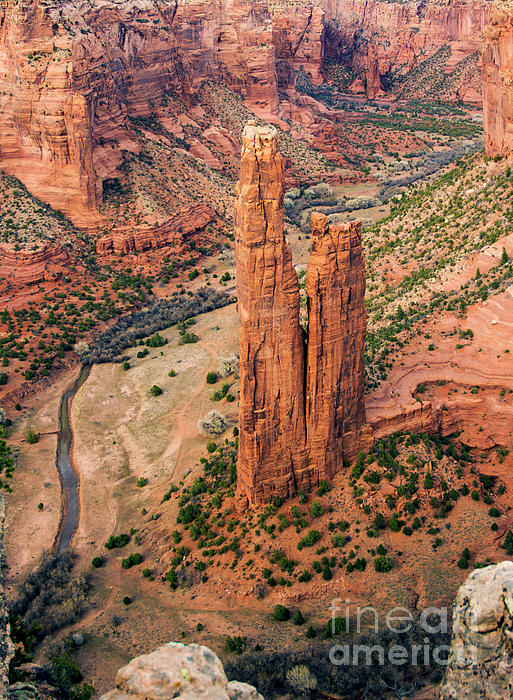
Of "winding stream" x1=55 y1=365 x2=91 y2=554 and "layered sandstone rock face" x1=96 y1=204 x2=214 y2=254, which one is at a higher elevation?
"layered sandstone rock face" x1=96 y1=204 x2=214 y2=254

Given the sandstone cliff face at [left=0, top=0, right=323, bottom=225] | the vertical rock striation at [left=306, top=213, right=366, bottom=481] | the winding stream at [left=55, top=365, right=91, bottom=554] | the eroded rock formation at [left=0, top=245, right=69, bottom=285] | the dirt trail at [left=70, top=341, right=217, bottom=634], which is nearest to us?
the vertical rock striation at [left=306, top=213, right=366, bottom=481]

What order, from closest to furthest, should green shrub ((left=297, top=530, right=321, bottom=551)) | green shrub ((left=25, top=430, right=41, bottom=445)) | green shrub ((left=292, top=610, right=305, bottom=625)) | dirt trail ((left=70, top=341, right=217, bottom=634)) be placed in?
1. green shrub ((left=292, top=610, right=305, bottom=625))
2. green shrub ((left=297, top=530, right=321, bottom=551))
3. dirt trail ((left=70, top=341, right=217, bottom=634))
4. green shrub ((left=25, top=430, right=41, bottom=445))

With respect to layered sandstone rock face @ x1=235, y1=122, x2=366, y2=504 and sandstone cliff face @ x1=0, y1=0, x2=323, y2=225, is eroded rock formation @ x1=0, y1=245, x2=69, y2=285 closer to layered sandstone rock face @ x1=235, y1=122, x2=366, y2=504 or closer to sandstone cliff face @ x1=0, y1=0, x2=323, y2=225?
sandstone cliff face @ x1=0, y1=0, x2=323, y2=225

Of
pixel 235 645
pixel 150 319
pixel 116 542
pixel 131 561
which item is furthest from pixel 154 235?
pixel 235 645

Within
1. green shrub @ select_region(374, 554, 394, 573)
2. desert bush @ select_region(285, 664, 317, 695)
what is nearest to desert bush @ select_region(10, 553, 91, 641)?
desert bush @ select_region(285, 664, 317, 695)

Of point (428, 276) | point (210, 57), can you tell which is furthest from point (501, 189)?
point (210, 57)
